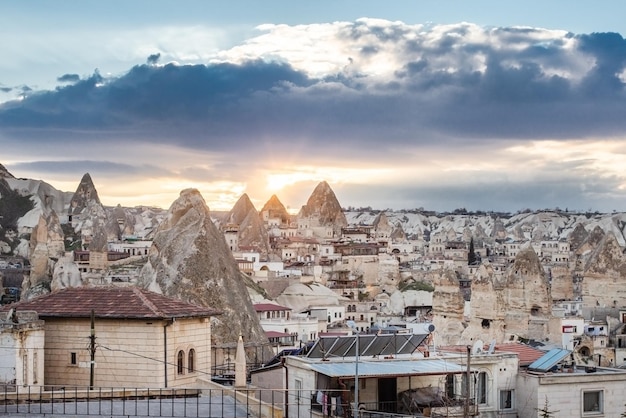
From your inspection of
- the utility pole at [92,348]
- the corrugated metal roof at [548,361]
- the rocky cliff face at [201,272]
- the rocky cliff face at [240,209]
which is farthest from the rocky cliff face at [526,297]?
the rocky cliff face at [240,209]

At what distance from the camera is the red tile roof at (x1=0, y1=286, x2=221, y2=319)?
28156mm

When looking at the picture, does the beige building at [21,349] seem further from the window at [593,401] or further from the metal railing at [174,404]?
the window at [593,401]

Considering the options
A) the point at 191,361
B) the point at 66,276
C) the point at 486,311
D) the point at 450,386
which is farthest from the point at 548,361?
the point at 66,276

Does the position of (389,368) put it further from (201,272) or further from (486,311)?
(486,311)

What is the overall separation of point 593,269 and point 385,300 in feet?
103

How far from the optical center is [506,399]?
1137 inches

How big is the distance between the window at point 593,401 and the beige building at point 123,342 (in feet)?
30.3

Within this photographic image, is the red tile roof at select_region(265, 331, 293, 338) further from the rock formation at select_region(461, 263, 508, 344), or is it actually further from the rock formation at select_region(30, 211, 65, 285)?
the rock formation at select_region(30, 211, 65, 285)

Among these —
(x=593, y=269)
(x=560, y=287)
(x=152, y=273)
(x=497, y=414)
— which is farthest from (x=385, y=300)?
(x=497, y=414)

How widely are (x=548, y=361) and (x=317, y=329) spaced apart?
53260 millimetres

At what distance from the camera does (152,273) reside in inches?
2382

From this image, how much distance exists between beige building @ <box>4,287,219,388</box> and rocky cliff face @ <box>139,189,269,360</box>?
2324 cm

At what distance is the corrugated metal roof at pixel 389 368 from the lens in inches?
989

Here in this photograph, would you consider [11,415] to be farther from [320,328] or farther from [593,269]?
[593,269]
